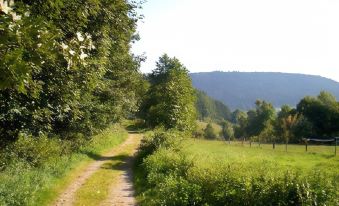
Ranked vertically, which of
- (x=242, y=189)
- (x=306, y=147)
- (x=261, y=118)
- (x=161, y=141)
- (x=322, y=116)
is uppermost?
(x=322, y=116)

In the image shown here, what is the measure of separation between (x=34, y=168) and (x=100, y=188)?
11.3ft

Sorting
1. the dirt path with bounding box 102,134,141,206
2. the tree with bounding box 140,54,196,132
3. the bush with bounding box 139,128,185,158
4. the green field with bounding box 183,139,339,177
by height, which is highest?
the tree with bounding box 140,54,196,132

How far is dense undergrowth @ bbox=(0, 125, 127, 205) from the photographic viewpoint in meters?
15.4

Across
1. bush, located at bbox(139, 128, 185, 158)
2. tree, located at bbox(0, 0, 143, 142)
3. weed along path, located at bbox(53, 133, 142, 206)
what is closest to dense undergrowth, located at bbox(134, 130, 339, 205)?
weed along path, located at bbox(53, 133, 142, 206)

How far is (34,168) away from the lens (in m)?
20.8

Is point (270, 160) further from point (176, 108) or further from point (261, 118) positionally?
point (261, 118)

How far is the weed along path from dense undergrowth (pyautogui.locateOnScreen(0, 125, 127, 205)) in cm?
79

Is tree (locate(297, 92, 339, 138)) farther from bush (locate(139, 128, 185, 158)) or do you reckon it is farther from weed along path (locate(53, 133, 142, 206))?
weed along path (locate(53, 133, 142, 206))

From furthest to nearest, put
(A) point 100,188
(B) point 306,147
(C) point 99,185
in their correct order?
(B) point 306,147, (C) point 99,185, (A) point 100,188

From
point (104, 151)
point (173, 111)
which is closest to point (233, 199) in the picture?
point (173, 111)

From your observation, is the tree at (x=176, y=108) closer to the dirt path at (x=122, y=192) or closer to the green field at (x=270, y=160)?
the green field at (x=270, y=160)

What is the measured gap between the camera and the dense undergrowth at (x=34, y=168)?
15.4 meters

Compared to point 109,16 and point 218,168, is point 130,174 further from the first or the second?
point 109,16

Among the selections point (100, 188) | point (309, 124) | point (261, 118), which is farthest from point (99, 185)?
point (261, 118)
